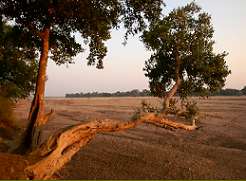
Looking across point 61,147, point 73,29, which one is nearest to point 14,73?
point 73,29

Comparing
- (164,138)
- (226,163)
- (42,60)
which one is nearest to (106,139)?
(164,138)

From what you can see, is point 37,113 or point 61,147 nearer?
point 61,147

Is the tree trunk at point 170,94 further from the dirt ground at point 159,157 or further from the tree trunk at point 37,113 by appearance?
the tree trunk at point 37,113

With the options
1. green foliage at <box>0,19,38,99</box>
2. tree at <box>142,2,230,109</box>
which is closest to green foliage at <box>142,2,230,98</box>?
tree at <box>142,2,230,109</box>

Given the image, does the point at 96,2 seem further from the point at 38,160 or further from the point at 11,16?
the point at 38,160

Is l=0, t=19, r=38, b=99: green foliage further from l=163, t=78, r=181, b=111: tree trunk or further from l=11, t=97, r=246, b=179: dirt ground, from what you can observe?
l=163, t=78, r=181, b=111: tree trunk

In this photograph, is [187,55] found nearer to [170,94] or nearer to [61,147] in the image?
[170,94]

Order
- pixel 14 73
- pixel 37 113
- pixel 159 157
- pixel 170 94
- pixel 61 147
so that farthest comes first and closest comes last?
pixel 14 73
pixel 159 157
pixel 170 94
pixel 37 113
pixel 61 147

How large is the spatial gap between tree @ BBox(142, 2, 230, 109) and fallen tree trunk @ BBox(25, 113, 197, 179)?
5857 mm

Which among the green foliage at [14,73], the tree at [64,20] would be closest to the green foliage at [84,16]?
the tree at [64,20]

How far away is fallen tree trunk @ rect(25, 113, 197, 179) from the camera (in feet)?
48.9

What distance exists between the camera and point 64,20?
851 inches

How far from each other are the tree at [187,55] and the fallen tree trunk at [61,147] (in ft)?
19.2

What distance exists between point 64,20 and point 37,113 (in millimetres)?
5120
